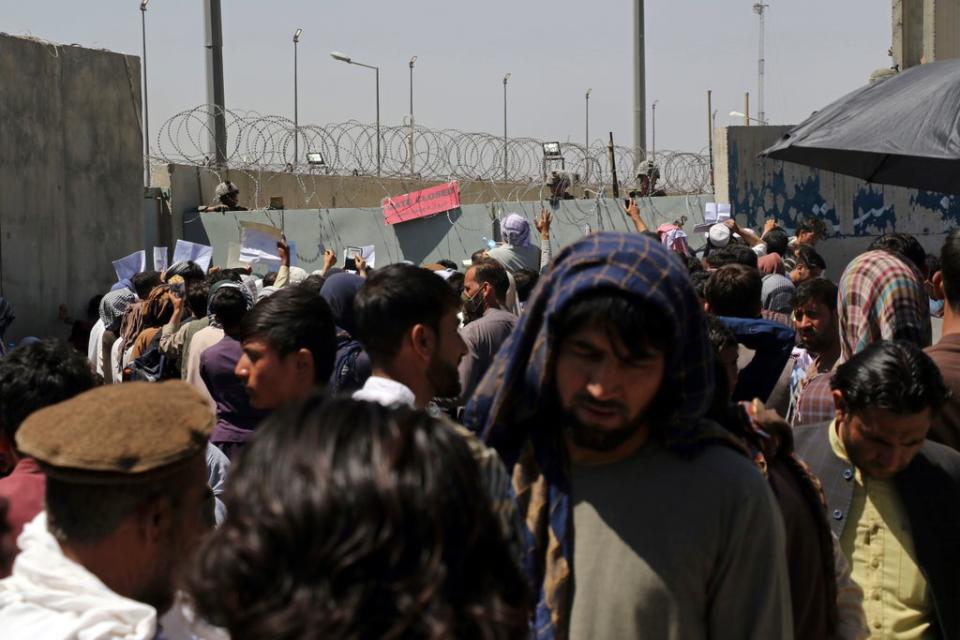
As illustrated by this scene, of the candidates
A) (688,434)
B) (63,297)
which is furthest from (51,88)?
(688,434)

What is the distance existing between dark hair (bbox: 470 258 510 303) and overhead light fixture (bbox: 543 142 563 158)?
9422mm

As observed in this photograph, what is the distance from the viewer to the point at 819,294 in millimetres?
4883

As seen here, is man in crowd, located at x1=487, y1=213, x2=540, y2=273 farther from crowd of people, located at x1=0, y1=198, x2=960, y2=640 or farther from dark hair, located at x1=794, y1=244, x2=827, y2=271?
crowd of people, located at x1=0, y1=198, x2=960, y2=640

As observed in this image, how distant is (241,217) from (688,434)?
13182mm

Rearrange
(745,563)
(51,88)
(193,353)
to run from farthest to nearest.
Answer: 1. (51,88)
2. (193,353)
3. (745,563)

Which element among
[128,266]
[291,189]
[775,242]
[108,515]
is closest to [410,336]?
[108,515]

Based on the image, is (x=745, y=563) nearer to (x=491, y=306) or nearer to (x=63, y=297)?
(x=491, y=306)

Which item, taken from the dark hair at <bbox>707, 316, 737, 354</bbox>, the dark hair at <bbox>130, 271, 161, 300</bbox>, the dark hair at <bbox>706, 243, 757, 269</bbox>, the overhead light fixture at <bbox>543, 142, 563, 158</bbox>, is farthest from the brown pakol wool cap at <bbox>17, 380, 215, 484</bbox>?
the overhead light fixture at <bbox>543, 142, 563, 158</bbox>

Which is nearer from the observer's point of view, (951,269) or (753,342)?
(951,269)

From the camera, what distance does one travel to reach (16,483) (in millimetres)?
2656

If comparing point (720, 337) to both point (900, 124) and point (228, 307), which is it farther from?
point (228, 307)

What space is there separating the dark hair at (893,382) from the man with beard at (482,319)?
7.28ft

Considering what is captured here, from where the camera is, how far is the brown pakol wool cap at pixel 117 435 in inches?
65.5

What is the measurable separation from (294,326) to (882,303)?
210 cm
